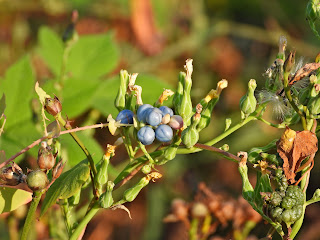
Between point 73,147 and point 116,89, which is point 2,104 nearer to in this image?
point 73,147

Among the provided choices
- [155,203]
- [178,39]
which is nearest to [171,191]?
[155,203]

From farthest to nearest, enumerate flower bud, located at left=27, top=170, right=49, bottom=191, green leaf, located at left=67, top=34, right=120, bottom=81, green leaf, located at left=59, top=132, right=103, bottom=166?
green leaf, located at left=67, top=34, right=120, bottom=81
green leaf, located at left=59, top=132, right=103, bottom=166
flower bud, located at left=27, top=170, right=49, bottom=191

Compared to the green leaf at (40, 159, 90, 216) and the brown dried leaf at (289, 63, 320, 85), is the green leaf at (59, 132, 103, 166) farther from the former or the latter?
the brown dried leaf at (289, 63, 320, 85)

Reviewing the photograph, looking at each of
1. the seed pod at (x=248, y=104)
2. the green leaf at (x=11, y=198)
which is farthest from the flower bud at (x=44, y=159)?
the seed pod at (x=248, y=104)

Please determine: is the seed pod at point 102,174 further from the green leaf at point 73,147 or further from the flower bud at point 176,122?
the green leaf at point 73,147

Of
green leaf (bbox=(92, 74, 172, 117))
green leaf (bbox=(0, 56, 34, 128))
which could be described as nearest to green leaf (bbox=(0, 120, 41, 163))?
green leaf (bbox=(0, 56, 34, 128))
